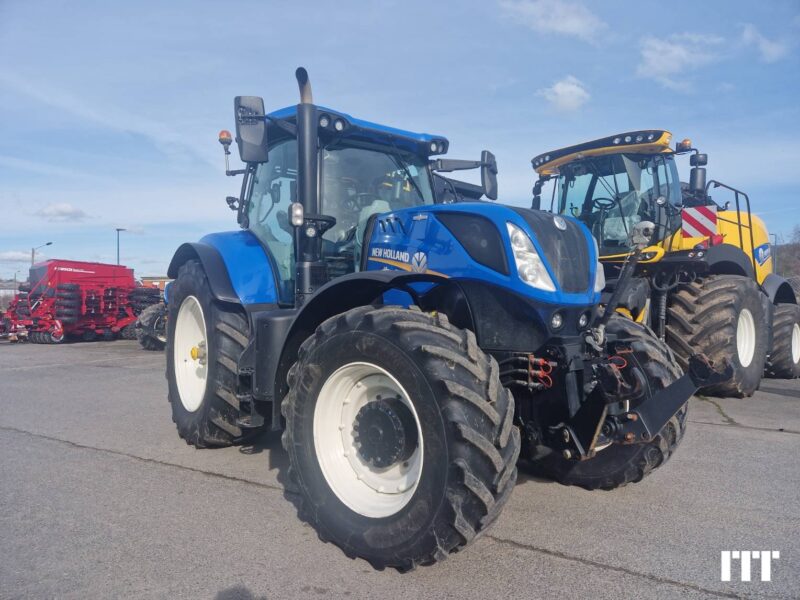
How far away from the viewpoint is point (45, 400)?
7.48 metres

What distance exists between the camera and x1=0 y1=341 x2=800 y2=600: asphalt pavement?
2.68m

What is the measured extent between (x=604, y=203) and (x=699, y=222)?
45.8 inches

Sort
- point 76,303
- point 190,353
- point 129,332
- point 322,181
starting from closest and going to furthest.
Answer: point 322,181
point 190,353
point 76,303
point 129,332

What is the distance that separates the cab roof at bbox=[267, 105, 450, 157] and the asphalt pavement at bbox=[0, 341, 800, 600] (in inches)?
99.7

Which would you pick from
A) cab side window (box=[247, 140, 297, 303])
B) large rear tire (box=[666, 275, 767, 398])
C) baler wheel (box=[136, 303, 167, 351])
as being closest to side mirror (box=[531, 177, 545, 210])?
large rear tire (box=[666, 275, 767, 398])

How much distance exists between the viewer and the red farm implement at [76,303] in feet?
54.7

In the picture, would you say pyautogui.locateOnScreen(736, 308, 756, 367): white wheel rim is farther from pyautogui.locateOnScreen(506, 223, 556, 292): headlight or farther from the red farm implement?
the red farm implement

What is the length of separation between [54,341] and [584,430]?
681 inches

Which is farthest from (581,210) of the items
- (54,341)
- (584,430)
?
(54,341)

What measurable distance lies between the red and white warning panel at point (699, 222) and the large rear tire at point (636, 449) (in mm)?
4233

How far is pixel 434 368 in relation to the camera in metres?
2.67

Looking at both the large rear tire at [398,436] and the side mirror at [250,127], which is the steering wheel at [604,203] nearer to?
the side mirror at [250,127]

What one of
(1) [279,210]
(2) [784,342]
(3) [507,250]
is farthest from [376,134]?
(2) [784,342]

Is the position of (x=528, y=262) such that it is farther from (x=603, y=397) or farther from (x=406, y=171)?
(x=406, y=171)
